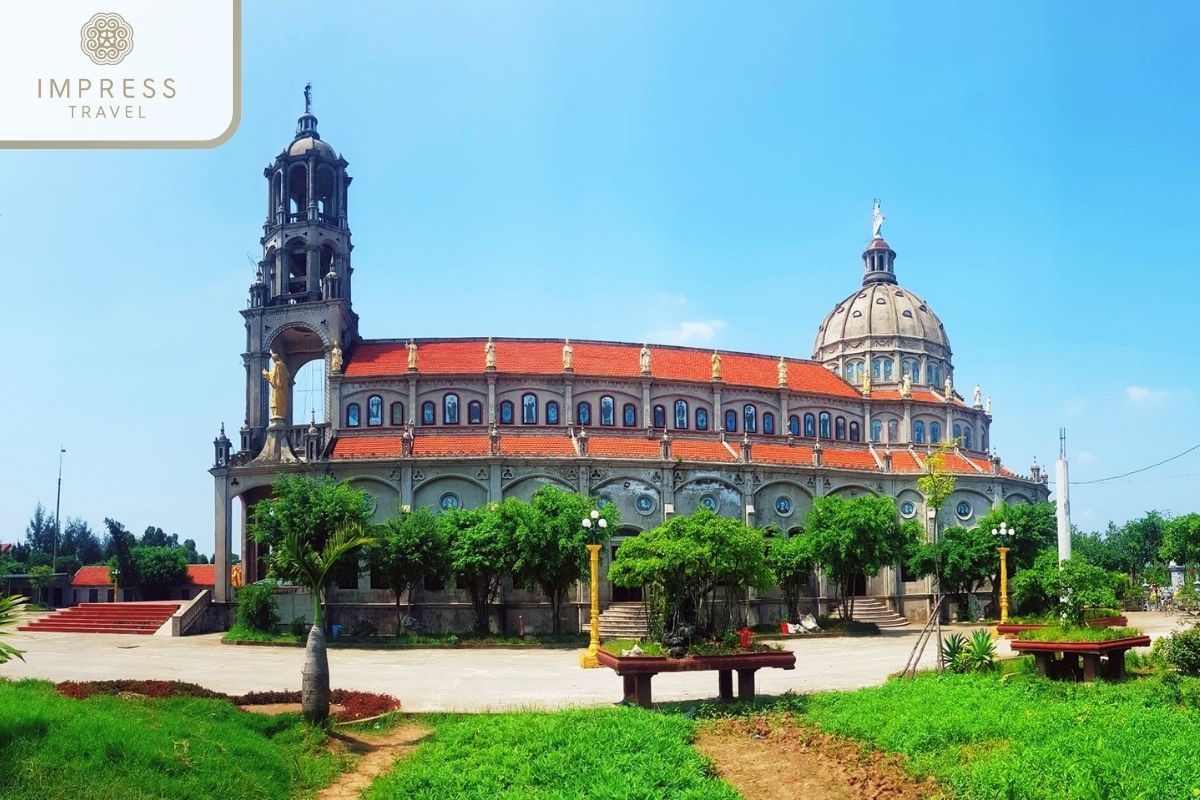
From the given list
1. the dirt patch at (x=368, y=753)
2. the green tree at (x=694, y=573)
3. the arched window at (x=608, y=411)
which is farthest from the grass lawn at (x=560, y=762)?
the arched window at (x=608, y=411)

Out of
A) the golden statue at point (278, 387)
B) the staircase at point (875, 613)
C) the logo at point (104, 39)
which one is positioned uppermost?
the golden statue at point (278, 387)

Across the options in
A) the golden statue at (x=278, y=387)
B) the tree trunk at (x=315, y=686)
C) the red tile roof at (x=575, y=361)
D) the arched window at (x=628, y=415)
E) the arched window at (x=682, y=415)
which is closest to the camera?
the tree trunk at (x=315, y=686)

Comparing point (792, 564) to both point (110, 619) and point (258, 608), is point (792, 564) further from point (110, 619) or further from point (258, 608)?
point (110, 619)

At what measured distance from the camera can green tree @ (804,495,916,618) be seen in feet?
154

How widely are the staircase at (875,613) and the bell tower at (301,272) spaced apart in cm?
3333

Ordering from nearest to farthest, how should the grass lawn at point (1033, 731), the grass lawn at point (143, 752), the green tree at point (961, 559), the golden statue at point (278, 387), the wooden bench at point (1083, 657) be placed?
the grass lawn at point (1033, 731) → the grass lawn at point (143, 752) → the wooden bench at point (1083, 657) → the golden statue at point (278, 387) → the green tree at point (961, 559)

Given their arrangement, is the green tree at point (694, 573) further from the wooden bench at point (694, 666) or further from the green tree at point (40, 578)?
the green tree at point (40, 578)

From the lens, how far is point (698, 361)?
61812 mm

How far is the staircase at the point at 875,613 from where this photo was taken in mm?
52125

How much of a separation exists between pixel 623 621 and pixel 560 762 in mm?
31486

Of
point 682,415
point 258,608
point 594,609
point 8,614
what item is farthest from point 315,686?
point 682,415

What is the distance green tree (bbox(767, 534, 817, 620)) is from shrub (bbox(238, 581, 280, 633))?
2484 centimetres

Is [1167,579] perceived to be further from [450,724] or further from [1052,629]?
[450,724]

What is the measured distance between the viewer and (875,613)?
52.7 meters
